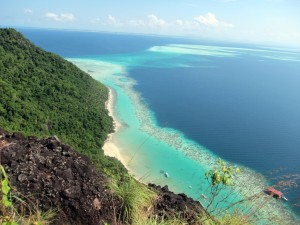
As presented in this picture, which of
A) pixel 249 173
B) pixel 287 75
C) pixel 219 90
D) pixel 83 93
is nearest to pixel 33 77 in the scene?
pixel 83 93

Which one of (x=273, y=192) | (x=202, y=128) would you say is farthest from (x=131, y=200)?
(x=202, y=128)

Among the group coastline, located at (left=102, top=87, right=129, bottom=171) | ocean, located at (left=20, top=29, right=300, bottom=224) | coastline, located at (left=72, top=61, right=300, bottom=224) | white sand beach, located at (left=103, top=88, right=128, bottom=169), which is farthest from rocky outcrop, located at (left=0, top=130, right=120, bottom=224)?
white sand beach, located at (left=103, top=88, right=128, bottom=169)

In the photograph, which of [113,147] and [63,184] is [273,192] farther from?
[113,147]

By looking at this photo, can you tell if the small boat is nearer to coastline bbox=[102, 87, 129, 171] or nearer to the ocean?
the ocean

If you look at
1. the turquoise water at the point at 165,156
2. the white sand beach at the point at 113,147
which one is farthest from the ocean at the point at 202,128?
the white sand beach at the point at 113,147

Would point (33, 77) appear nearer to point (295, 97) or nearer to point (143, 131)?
point (143, 131)

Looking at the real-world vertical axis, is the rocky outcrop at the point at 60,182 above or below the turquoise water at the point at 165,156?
above

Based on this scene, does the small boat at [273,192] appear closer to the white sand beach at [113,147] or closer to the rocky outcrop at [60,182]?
the rocky outcrop at [60,182]
